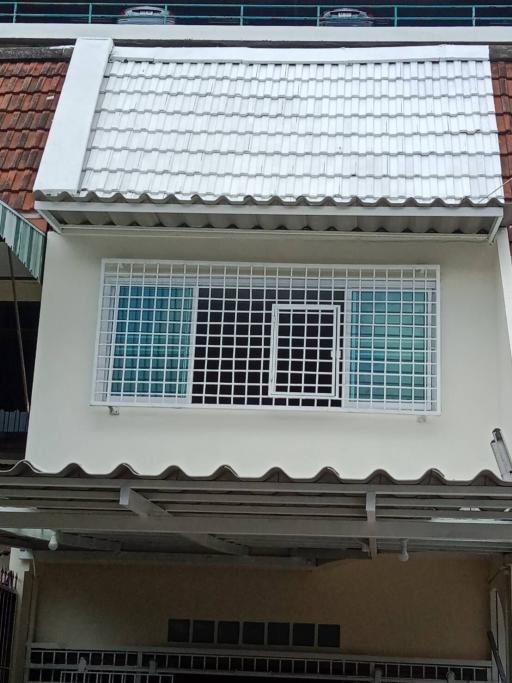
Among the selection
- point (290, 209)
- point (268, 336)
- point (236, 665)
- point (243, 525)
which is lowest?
point (236, 665)

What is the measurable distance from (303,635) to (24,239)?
4.78 m

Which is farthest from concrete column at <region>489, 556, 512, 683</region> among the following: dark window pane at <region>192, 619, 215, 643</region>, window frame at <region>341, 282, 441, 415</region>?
dark window pane at <region>192, 619, 215, 643</region>

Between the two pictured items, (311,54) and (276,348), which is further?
(311,54)

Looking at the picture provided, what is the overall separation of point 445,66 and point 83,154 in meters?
3.88

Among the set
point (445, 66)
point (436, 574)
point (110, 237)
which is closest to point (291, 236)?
point (110, 237)

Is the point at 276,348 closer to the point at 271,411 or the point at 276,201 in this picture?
the point at 271,411

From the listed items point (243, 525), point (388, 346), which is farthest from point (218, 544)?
point (388, 346)

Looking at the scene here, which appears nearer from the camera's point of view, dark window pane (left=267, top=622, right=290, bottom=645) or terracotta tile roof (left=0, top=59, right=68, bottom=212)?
terracotta tile roof (left=0, top=59, right=68, bottom=212)

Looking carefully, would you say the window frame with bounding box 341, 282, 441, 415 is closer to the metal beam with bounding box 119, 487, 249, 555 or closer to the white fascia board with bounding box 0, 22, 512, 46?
the metal beam with bounding box 119, 487, 249, 555

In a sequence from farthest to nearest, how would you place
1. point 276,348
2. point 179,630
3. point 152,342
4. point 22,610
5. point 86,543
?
point 179,630, point 22,610, point 86,543, point 152,342, point 276,348

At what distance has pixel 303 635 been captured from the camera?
11.2m

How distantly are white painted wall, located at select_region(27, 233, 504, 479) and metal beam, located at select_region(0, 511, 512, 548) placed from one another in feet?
Result: 4.58

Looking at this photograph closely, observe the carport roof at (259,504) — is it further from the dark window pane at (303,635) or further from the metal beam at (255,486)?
the dark window pane at (303,635)

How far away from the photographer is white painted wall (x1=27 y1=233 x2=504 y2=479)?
9.70 meters
